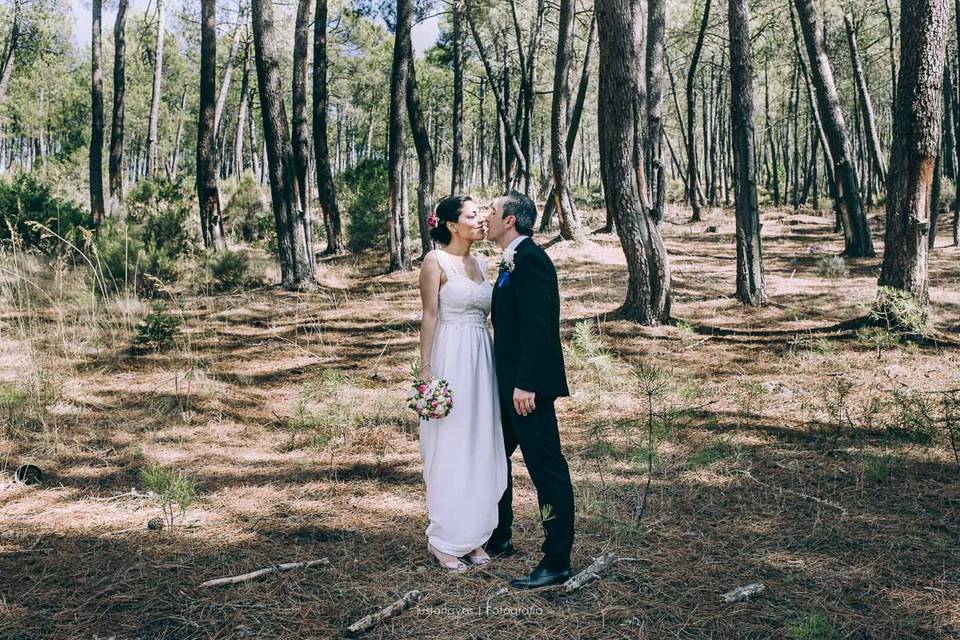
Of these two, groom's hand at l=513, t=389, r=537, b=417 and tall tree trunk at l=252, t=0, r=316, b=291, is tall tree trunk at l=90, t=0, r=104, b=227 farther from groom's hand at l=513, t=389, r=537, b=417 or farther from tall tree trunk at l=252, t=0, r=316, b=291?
A: groom's hand at l=513, t=389, r=537, b=417

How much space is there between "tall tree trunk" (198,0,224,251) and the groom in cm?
1085

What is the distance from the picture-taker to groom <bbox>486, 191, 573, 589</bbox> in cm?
355

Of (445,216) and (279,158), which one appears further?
(279,158)

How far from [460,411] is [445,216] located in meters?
1.07

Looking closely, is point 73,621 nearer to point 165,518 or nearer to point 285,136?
point 165,518

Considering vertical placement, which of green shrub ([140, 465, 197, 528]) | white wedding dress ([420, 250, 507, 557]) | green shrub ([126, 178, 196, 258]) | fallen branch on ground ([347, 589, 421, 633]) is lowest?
fallen branch on ground ([347, 589, 421, 633])

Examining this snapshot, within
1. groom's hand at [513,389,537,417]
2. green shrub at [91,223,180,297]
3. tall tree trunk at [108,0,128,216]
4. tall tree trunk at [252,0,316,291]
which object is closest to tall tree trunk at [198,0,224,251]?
green shrub at [91,223,180,297]

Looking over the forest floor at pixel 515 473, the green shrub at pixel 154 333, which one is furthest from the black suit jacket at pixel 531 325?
the green shrub at pixel 154 333

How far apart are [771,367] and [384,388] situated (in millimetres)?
4046

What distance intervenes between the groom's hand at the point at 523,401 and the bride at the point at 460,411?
0.35 metres

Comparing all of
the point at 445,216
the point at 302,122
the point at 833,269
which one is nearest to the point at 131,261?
the point at 302,122

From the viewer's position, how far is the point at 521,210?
12.5 ft

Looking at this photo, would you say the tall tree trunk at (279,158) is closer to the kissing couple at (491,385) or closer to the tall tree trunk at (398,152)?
the tall tree trunk at (398,152)

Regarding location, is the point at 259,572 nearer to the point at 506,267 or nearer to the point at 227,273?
the point at 506,267
